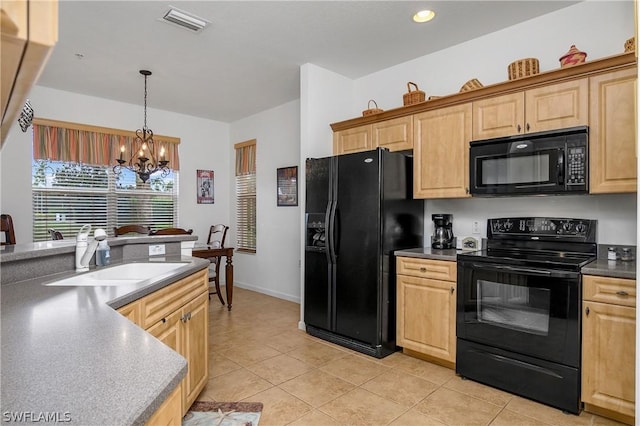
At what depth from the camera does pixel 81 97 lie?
15.8ft

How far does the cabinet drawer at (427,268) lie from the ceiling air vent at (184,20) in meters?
2.59

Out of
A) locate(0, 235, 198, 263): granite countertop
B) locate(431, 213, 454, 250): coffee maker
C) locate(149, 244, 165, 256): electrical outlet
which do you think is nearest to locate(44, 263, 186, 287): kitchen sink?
locate(0, 235, 198, 263): granite countertop

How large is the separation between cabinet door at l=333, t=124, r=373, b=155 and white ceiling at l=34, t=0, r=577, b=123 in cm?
74

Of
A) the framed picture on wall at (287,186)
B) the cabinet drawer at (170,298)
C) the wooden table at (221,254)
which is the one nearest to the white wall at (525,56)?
the framed picture on wall at (287,186)

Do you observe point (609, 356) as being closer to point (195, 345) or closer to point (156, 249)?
point (195, 345)

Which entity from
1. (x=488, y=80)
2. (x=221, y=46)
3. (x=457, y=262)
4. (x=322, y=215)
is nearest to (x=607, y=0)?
(x=488, y=80)

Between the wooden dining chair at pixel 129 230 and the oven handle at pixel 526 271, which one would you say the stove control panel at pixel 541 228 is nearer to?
the oven handle at pixel 526 271

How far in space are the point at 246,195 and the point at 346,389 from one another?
4107 mm

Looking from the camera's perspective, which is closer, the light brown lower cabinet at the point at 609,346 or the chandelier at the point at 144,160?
the light brown lower cabinet at the point at 609,346

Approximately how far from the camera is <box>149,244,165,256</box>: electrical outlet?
272cm

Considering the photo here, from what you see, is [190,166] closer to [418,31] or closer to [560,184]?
[418,31]

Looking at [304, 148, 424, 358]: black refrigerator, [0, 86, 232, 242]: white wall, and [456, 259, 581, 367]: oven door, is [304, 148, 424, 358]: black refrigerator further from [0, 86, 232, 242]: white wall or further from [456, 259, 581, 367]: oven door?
[0, 86, 232, 242]: white wall

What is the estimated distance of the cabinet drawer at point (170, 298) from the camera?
1712 millimetres

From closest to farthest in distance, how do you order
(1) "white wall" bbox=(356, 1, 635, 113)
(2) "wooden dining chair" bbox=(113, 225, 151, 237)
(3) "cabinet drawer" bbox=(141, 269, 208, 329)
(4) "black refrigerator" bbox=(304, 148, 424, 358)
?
(3) "cabinet drawer" bbox=(141, 269, 208, 329) → (1) "white wall" bbox=(356, 1, 635, 113) → (4) "black refrigerator" bbox=(304, 148, 424, 358) → (2) "wooden dining chair" bbox=(113, 225, 151, 237)
